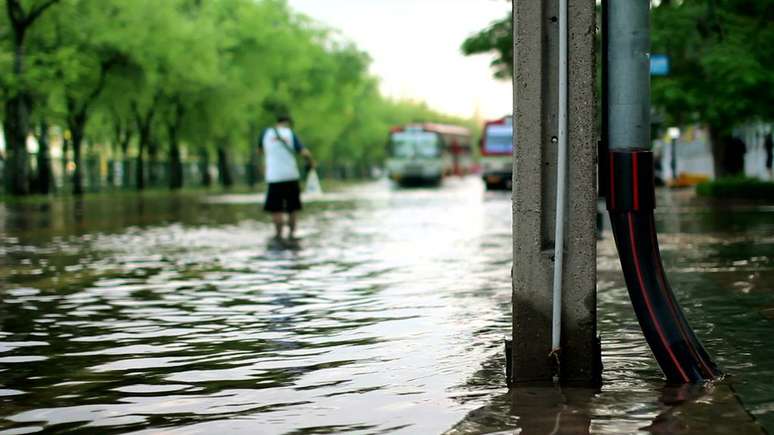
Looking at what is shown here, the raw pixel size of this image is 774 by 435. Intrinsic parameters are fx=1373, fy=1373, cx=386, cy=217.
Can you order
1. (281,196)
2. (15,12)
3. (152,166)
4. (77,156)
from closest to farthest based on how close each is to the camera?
(281,196)
(15,12)
(77,156)
(152,166)

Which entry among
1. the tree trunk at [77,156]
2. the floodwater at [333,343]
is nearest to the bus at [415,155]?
the tree trunk at [77,156]

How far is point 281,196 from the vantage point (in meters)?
19.8

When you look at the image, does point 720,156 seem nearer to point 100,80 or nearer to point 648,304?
point 100,80

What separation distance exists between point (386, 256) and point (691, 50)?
14603 millimetres

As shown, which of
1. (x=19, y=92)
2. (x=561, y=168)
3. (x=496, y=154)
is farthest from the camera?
(x=496, y=154)

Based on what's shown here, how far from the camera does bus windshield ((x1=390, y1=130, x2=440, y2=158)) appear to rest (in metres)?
69.4

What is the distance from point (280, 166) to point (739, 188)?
17427 mm

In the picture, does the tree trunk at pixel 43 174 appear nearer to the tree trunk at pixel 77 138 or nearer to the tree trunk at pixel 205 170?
the tree trunk at pixel 77 138

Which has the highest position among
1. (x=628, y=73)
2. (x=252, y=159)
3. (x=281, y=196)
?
(x=628, y=73)

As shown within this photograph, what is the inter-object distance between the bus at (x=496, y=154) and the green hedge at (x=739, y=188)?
53.8 feet

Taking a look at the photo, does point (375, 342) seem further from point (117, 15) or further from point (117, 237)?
point (117, 15)

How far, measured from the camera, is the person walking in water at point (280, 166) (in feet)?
64.2

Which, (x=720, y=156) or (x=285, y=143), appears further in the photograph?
(x=720, y=156)

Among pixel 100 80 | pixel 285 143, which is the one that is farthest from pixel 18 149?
pixel 285 143
